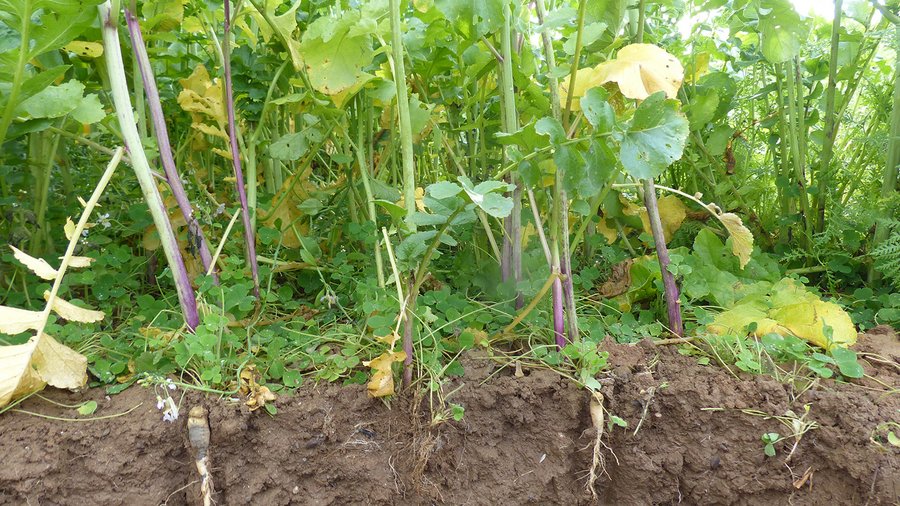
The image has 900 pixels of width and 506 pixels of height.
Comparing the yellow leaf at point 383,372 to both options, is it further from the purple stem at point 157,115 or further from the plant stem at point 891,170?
the plant stem at point 891,170

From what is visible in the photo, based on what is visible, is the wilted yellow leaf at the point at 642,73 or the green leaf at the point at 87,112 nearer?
the wilted yellow leaf at the point at 642,73

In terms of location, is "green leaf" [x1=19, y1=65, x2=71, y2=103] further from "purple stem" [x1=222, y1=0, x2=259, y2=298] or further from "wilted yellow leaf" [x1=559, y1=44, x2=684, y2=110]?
"wilted yellow leaf" [x1=559, y1=44, x2=684, y2=110]

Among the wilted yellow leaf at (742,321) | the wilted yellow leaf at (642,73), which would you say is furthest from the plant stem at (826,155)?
the wilted yellow leaf at (642,73)

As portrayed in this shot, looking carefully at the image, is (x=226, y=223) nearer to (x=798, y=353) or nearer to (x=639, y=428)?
(x=639, y=428)

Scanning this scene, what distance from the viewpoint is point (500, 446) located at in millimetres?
1250

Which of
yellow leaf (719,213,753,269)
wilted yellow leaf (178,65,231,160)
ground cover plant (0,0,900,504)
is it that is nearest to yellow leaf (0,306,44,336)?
ground cover plant (0,0,900,504)

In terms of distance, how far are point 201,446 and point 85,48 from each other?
0.95m

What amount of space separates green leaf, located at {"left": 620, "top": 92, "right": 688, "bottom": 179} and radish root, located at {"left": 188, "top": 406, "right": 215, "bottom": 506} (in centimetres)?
91

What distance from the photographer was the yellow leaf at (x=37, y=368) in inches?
42.3

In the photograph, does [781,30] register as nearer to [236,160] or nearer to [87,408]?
[236,160]

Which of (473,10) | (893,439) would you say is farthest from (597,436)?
(473,10)

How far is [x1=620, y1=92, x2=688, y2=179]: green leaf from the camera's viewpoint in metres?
1.03

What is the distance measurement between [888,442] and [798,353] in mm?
219

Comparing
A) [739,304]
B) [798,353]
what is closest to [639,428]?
[798,353]
